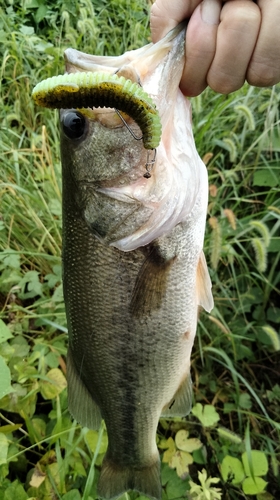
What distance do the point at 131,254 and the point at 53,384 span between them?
0.92 meters

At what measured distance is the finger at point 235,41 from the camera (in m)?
1.02

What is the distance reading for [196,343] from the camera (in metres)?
2.42

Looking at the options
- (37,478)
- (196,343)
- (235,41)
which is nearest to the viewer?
(235,41)

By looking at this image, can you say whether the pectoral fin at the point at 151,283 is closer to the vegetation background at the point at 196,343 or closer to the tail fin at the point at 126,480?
the vegetation background at the point at 196,343

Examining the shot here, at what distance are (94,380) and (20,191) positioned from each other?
1.29 metres

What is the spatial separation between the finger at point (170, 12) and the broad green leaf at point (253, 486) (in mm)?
1816

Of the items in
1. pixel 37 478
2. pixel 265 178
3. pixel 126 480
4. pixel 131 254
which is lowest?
pixel 37 478

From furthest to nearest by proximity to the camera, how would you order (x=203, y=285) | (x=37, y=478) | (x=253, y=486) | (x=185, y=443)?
(x=185, y=443), (x=253, y=486), (x=37, y=478), (x=203, y=285)

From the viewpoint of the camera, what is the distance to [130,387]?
4.91ft

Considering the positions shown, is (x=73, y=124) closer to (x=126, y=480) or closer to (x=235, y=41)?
(x=235, y=41)

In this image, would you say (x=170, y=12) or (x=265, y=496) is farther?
(x=265, y=496)

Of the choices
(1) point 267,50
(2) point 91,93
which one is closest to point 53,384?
(2) point 91,93

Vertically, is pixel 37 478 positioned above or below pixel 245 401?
above

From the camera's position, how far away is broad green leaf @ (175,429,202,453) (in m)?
1.98
